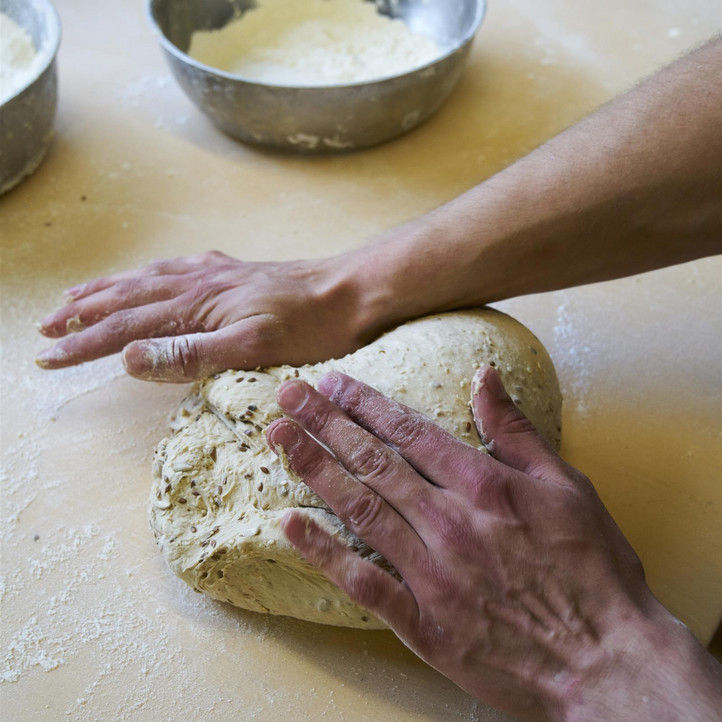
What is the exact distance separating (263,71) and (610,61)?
49.8 inches

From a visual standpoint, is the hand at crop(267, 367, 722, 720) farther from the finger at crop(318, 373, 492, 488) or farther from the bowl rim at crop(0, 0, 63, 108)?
the bowl rim at crop(0, 0, 63, 108)

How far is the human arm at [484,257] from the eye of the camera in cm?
131

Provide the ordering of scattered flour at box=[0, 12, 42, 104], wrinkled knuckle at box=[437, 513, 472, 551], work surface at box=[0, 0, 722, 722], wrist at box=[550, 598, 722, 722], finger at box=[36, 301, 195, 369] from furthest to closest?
scattered flour at box=[0, 12, 42, 104], finger at box=[36, 301, 195, 369], work surface at box=[0, 0, 722, 722], wrinkled knuckle at box=[437, 513, 472, 551], wrist at box=[550, 598, 722, 722]

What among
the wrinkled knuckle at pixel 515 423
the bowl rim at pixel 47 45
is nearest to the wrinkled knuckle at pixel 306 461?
the wrinkled knuckle at pixel 515 423

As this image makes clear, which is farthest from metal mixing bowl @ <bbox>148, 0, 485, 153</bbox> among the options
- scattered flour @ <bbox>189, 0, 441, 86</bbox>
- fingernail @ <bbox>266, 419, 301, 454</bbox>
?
fingernail @ <bbox>266, 419, 301, 454</bbox>

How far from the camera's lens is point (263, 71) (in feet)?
7.48

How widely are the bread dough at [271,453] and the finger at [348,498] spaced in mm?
66

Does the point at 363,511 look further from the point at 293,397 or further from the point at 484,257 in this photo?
the point at 484,257

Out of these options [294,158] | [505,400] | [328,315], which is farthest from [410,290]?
[294,158]

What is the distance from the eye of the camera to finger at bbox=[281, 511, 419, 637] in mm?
1040

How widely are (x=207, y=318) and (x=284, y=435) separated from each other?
0.45 metres

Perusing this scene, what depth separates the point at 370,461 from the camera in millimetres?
1121

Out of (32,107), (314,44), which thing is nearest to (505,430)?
(32,107)

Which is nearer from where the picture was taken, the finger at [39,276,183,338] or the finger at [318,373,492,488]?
the finger at [318,373,492,488]
